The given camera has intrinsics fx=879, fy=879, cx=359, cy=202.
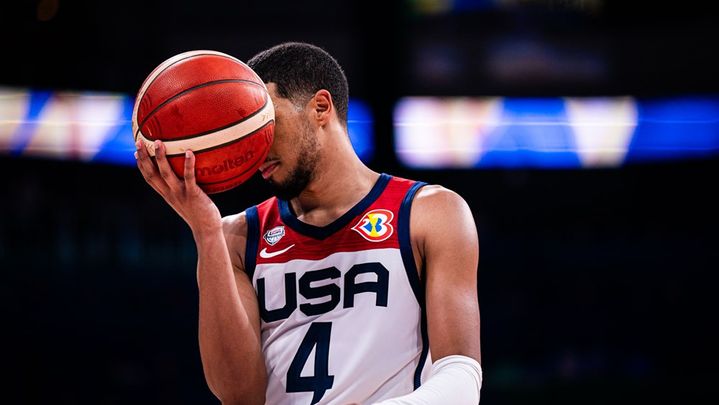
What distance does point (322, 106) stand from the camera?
2697 mm

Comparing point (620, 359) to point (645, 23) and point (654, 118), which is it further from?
point (645, 23)

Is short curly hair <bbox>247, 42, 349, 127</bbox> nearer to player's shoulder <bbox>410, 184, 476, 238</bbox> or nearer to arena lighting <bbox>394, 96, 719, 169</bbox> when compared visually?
player's shoulder <bbox>410, 184, 476, 238</bbox>

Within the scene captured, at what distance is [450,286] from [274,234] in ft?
2.08

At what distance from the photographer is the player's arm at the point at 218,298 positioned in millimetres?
2344

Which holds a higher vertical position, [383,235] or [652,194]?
[652,194]

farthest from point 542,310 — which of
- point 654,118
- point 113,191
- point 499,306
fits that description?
point 113,191

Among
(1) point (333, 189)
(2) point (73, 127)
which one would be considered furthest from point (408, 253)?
(2) point (73, 127)

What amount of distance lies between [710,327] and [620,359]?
1462 mm

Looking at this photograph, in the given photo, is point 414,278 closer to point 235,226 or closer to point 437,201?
point 437,201

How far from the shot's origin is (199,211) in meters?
→ 2.38

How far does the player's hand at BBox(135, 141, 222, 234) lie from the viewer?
230 centimetres

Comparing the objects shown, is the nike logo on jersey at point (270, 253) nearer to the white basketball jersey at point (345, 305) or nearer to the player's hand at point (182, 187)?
the white basketball jersey at point (345, 305)

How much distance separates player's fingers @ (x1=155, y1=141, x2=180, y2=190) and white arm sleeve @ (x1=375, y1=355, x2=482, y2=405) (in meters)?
0.78

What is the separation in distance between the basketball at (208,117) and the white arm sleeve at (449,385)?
756 mm
